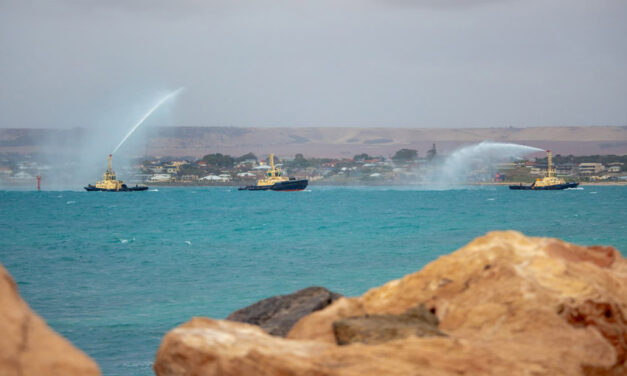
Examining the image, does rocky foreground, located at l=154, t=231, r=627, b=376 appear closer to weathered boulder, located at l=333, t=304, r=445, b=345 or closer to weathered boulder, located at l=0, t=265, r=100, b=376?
weathered boulder, located at l=333, t=304, r=445, b=345

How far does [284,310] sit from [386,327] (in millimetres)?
1672

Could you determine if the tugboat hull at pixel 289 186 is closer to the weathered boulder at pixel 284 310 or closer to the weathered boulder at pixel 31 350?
the weathered boulder at pixel 284 310

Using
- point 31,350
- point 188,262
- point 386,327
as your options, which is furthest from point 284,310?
point 188,262

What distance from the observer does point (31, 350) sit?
3.94 m

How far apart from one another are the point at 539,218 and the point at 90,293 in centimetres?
4127

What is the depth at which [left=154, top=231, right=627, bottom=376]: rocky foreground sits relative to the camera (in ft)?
15.6

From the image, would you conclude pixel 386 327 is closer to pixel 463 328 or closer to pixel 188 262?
pixel 463 328

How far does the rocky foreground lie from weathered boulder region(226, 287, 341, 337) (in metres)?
0.05

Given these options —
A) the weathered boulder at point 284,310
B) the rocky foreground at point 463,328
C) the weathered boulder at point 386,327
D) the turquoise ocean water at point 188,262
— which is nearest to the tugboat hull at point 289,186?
the turquoise ocean water at point 188,262

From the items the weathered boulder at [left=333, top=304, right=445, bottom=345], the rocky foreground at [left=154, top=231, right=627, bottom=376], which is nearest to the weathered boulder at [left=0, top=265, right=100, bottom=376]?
Result: the rocky foreground at [left=154, top=231, right=627, bottom=376]

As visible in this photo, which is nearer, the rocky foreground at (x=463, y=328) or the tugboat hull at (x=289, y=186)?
the rocky foreground at (x=463, y=328)

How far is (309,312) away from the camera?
6.52 metres

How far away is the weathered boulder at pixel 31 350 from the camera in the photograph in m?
3.79

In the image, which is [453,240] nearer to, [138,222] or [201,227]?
[201,227]
